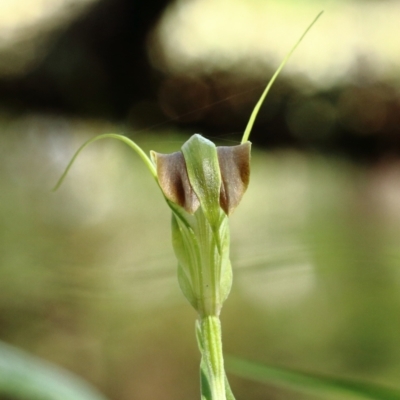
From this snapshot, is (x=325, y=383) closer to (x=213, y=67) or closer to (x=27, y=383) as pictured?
(x=27, y=383)

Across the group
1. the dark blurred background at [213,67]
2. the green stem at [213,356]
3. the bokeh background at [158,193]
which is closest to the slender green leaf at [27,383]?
the green stem at [213,356]

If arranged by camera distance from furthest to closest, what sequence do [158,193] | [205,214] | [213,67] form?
[158,193]
[213,67]
[205,214]

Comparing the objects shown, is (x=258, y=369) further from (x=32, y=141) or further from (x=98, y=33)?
(x=32, y=141)

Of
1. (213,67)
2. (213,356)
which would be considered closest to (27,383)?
(213,356)

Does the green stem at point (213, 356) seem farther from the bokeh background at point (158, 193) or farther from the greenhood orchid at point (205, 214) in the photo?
the bokeh background at point (158, 193)

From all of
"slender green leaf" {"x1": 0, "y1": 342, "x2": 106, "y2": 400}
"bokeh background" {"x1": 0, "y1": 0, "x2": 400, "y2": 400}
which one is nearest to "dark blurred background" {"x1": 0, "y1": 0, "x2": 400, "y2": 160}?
"bokeh background" {"x1": 0, "y1": 0, "x2": 400, "y2": 400}

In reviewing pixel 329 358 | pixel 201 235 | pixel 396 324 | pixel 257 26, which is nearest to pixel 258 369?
pixel 201 235

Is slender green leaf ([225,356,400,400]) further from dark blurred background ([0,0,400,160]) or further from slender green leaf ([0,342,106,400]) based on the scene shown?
dark blurred background ([0,0,400,160])
